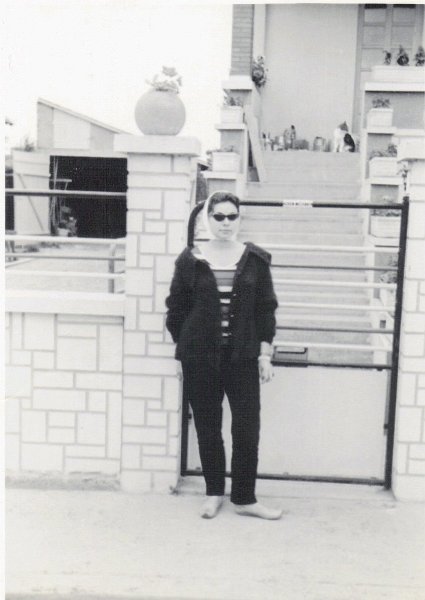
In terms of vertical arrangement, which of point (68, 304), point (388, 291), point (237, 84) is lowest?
point (388, 291)

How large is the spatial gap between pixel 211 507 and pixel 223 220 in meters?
1.56

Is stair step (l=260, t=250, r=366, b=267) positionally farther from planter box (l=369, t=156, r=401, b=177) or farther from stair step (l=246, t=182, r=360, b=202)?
stair step (l=246, t=182, r=360, b=202)

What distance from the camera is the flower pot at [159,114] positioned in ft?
13.5

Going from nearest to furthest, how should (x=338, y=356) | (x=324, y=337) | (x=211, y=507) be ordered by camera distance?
(x=211, y=507)
(x=338, y=356)
(x=324, y=337)

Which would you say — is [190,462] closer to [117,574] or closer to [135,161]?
[117,574]

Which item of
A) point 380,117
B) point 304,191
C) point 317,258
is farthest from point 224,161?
point 380,117

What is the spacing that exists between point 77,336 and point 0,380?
1.20 m

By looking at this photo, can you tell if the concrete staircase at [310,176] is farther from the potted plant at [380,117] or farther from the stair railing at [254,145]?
the potted plant at [380,117]

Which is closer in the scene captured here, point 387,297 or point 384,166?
point 387,297

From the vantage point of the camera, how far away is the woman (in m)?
3.90

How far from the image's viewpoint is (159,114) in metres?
4.12

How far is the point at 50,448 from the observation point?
14.7 feet

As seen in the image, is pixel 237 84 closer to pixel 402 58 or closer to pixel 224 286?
pixel 402 58

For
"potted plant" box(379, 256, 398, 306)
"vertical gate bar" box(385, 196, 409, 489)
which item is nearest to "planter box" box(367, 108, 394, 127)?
"potted plant" box(379, 256, 398, 306)
